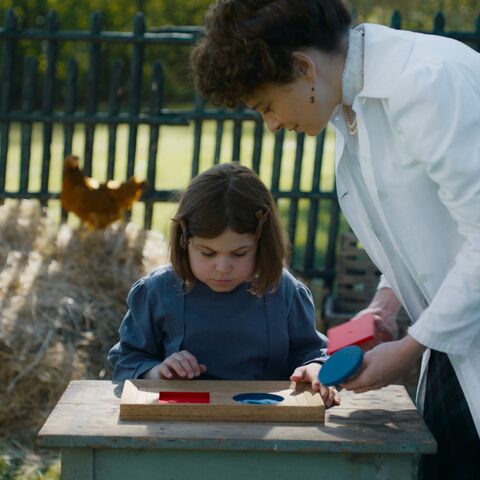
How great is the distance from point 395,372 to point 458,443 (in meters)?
0.34

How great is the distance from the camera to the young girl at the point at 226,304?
2793 mm

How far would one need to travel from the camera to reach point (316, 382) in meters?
2.58

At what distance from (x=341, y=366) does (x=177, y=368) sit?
0.53 metres

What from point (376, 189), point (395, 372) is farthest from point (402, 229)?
point (395, 372)

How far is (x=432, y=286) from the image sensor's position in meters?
2.31

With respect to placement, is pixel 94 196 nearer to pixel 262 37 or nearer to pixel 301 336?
pixel 301 336

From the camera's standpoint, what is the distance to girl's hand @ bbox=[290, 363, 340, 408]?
258 centimetres

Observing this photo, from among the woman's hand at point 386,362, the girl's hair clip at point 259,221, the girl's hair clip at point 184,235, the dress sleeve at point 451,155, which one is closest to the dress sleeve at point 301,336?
the girl's hair clip at point 259,221

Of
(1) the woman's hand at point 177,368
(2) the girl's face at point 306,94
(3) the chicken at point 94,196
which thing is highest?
(2) the girl's face at point 306,94

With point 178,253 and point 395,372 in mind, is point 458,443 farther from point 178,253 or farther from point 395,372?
point 178,253

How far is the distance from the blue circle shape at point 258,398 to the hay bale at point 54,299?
2.10 m

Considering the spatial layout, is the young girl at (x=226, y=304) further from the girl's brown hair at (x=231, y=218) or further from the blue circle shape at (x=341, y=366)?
the blue circle shape at (x=341, y=366)

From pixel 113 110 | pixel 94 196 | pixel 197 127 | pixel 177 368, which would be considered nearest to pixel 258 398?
pixel 177 368

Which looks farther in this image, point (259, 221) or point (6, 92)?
point (6, 92)
